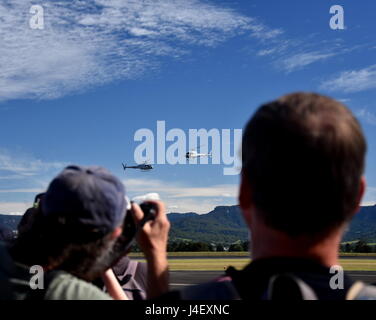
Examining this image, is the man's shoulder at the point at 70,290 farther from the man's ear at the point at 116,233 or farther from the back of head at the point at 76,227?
the man's ear at the point at 116,233

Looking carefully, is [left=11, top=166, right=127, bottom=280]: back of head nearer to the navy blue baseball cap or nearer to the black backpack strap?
the navy blue baseball cap

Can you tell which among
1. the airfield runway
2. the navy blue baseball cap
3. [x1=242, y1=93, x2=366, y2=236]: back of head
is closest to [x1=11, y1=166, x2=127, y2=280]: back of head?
the navy blue baseball cap

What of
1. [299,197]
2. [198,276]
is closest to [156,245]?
[299,197]

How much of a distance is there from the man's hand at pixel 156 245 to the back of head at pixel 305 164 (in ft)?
3.02

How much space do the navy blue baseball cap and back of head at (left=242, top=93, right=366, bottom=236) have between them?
1.01 metres

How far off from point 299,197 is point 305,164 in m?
0.12

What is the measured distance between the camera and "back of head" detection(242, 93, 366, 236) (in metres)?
1.71

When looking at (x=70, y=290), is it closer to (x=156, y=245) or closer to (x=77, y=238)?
(x=77, y=238)

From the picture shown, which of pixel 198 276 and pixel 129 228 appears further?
pixel 198 276

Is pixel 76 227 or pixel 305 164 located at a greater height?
pixel 305 164

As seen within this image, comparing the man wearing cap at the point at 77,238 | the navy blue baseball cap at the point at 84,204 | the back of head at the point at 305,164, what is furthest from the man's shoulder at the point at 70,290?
the back of head at the point at 305,164

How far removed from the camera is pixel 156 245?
2.63m
